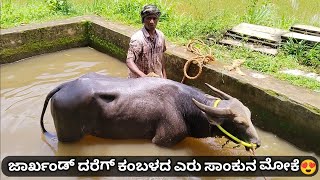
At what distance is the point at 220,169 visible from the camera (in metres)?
4.59

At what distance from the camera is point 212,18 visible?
7.65m

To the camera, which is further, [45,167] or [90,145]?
[90,145]

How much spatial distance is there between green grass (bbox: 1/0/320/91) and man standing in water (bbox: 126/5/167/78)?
1.08m

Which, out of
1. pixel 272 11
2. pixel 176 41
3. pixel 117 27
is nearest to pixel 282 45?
pixel 176 41

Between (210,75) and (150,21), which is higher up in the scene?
(150,21)

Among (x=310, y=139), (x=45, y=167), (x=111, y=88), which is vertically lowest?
(x=45, y=167)

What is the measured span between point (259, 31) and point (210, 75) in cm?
162

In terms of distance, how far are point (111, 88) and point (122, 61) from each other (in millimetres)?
2661

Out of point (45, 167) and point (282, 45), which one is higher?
point (282, 45)

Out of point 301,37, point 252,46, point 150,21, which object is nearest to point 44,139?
point 150,21

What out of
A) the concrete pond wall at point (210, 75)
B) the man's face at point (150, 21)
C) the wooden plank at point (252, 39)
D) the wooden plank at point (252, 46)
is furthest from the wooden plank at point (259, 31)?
the man's face at point (150, 21)

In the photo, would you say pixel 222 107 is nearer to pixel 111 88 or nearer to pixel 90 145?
pixel 111 88

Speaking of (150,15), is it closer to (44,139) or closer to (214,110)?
(214,110)

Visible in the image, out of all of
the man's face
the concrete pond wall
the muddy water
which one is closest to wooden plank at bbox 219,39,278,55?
the concrete pond wall
